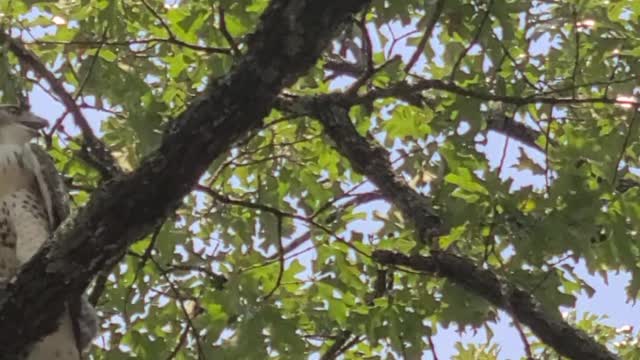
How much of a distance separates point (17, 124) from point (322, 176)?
5.32 feet

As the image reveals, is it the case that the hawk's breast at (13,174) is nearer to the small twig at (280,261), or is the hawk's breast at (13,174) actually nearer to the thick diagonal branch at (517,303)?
the small twig at (280,261)

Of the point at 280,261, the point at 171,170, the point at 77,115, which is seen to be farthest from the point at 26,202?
the point at 171,170

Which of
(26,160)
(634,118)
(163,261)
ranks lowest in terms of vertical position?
(634,118)

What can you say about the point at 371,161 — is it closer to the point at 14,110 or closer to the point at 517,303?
the point at 517,303

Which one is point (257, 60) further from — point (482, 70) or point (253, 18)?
point (482, 70)

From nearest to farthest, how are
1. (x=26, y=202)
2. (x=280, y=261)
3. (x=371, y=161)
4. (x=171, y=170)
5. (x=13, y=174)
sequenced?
(x=171, y=170) < (x=280, y=261) < (x=26, y=202) < (x=13, y=174) < (x=371, y=161)

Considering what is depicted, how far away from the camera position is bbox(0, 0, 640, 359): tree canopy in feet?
11.9

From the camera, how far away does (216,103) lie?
3.52 metres

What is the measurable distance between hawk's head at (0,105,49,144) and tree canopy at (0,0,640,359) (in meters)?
0.08

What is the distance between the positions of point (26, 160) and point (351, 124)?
1.53 m

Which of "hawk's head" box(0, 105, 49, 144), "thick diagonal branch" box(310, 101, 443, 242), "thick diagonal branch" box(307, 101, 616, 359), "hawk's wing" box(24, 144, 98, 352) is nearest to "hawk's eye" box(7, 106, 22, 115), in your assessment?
"hawk's head" box(0, 105, 49, 144)

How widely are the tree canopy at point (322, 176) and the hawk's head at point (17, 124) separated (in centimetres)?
8

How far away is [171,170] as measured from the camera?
356 cm

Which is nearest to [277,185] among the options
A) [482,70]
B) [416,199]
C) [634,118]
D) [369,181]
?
[369,181]
